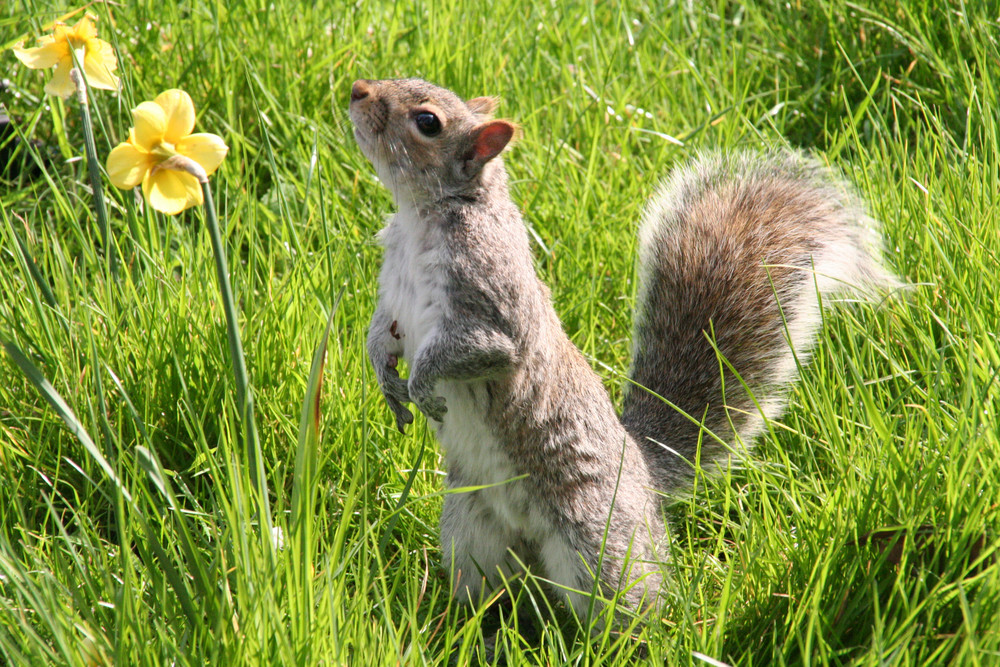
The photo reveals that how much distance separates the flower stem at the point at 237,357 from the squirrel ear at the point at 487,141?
2.29ft

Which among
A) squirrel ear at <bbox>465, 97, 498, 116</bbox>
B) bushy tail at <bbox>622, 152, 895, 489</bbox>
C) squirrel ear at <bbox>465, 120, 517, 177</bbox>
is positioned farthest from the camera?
bushy tail at <bbox>622, 152, 895, 489</bbox>

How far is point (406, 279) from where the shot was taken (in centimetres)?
186

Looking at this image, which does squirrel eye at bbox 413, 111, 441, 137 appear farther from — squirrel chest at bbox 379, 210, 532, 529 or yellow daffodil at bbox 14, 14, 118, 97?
yellow daffodil at bbox 14, 14, 118, 97

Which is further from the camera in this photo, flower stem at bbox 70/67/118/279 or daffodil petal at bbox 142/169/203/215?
flower stem at bbox 70/67/118/279

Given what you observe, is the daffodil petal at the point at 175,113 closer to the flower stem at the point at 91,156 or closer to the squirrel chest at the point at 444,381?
the flower stem at the point at 91,156

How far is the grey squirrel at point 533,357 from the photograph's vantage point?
1.79m

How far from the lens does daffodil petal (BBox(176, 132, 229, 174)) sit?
1.18 meters

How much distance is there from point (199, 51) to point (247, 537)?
6.54 ft

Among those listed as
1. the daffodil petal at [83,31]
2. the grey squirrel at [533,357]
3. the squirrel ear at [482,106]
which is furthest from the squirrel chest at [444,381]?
the daffodil petal at [83,31]

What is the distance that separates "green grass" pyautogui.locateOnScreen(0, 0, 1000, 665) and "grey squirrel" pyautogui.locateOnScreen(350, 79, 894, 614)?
0.11 metres

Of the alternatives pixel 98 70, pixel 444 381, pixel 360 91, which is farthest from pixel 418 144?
pixel 98 70

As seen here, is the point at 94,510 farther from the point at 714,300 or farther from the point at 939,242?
the point at 939,242

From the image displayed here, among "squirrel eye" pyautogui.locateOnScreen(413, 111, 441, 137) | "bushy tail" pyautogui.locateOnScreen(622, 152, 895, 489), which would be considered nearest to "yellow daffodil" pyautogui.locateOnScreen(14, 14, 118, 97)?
"squirrel eye" pyautogui.locateOnScreen(413, 111, 441, 137)

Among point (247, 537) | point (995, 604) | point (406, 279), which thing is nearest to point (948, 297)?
point (995, 604)
